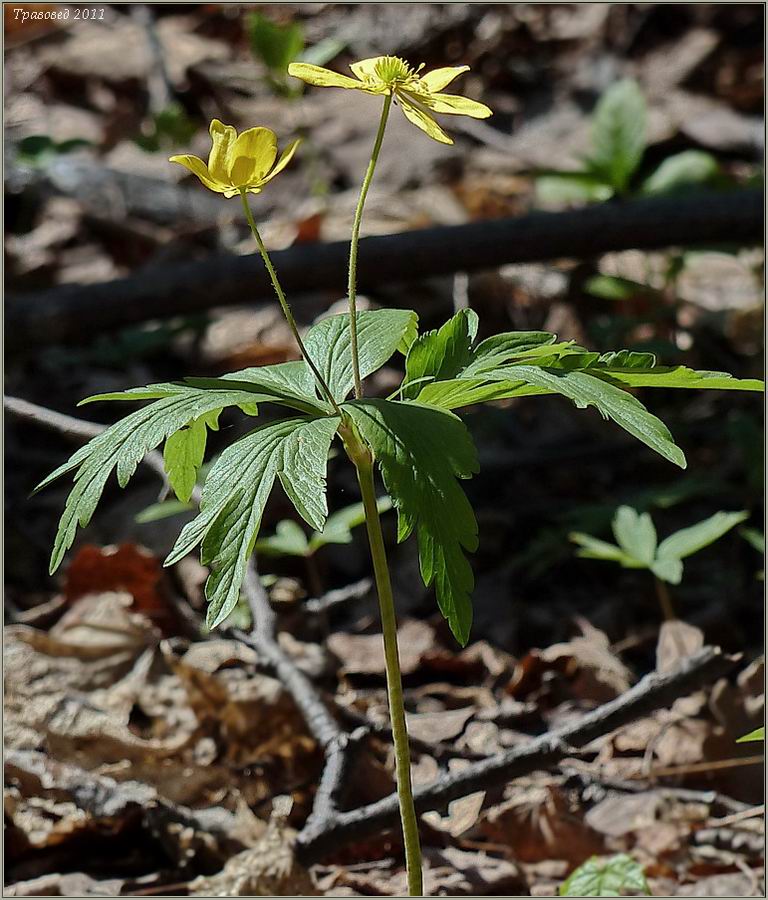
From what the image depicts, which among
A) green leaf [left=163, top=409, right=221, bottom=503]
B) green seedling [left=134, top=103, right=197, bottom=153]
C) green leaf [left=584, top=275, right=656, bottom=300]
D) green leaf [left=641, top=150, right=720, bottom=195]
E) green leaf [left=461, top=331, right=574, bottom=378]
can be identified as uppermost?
green seedling [left=134, top=103, right=197, bottom=153]

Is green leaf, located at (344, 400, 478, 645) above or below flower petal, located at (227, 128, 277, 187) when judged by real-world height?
below

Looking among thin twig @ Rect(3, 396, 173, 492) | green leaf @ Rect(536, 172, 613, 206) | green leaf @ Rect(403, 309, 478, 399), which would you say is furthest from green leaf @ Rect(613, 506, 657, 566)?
green leaf @ Rect(536, 172, 613, 206)

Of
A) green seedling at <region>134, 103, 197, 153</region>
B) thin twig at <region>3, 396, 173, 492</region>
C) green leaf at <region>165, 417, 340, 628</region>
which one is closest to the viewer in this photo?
green leaf at <region>165, 417, 340, 628</region>

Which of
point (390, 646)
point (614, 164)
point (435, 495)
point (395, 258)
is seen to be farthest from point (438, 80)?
point (614, 164)

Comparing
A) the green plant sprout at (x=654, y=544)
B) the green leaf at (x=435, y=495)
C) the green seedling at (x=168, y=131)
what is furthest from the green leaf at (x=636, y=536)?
the green seedling at (x=168, y=131)

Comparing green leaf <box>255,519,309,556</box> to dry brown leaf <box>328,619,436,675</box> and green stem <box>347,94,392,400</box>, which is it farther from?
green stem <box>347,94,392,400</box>

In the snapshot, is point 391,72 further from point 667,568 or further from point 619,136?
point 619,136

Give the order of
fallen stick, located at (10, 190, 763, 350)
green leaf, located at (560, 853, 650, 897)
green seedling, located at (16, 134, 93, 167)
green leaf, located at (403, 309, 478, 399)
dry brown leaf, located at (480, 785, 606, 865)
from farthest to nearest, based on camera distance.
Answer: green seedling, located at (16, 134, 93, 167), fallen stick, located at (10, 190, 763, 350), dry brown leaf, located at (480, 785, 606, 865), green leaf, located at (560, 853, 650, 897), green leaf, located at (403, 309, 478, 399)
